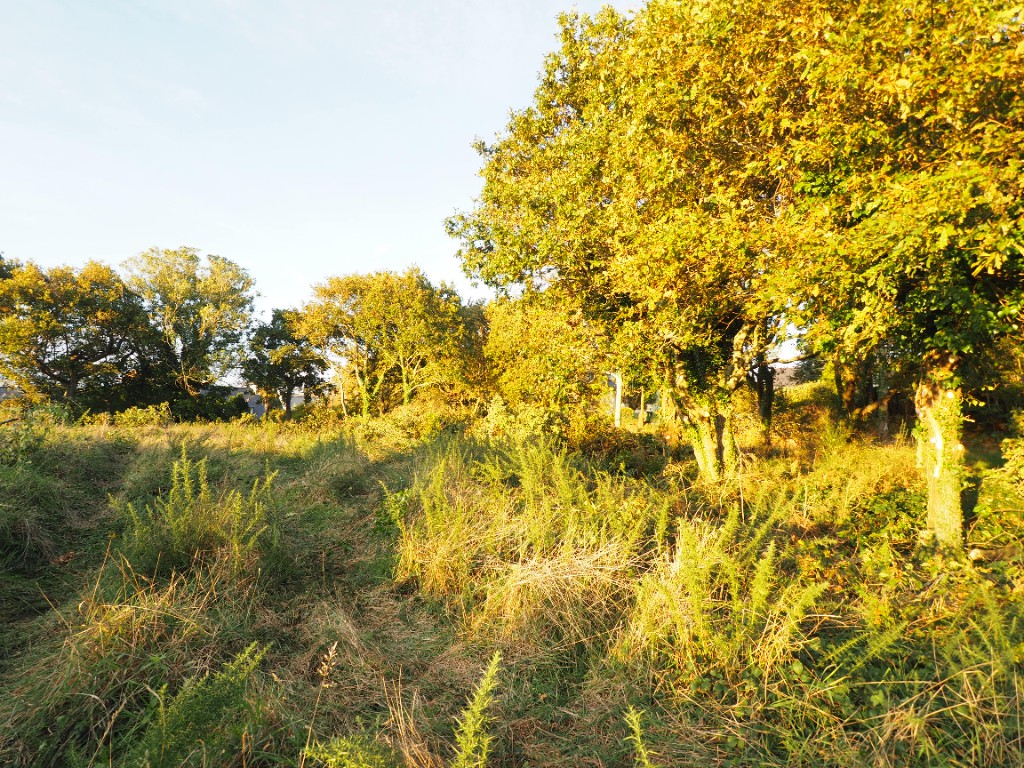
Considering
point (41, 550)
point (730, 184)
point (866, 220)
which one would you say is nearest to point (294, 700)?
point (41, 550)

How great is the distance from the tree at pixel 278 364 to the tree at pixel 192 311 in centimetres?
256

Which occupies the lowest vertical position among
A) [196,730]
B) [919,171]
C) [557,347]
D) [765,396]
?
[196,730]

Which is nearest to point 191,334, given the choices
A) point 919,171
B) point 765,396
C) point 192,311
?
point 192,311

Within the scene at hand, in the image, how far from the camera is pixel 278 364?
33719mm

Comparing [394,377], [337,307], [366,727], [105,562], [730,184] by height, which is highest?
[337,307]

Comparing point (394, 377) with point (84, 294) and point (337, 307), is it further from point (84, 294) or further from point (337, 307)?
point (84, 294)

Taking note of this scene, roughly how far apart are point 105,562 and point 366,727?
3.54 metres

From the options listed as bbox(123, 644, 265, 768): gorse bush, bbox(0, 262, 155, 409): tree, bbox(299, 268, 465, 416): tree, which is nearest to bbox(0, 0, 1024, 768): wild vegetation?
bbox(123, 644, 265, 768): gorse bush

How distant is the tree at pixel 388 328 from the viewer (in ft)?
80.1

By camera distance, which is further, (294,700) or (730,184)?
(730,184)

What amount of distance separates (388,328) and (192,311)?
13399 mm

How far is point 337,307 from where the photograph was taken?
26531 mm

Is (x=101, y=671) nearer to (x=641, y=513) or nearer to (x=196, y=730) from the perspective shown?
(x=196, y=730)

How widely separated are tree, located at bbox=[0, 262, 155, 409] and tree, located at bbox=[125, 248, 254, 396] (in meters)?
1.04
